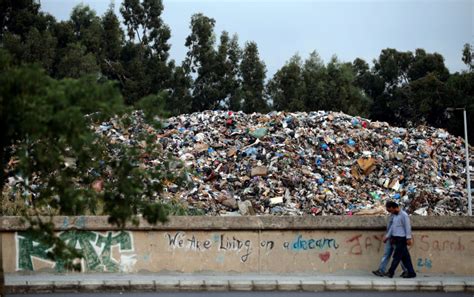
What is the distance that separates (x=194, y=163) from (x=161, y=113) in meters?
20.4

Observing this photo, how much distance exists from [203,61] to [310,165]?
87.9 ft

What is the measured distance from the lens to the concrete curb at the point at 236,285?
14344 millimetres

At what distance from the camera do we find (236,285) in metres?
14.6

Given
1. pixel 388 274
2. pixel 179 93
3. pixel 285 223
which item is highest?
pixel 179 93

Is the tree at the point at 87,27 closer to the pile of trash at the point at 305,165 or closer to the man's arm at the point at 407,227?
the pile of trash at the point at 305,165

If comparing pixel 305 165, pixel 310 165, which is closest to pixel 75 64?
pixel 305 165

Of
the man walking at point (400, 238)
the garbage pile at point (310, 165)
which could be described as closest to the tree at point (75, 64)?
the garbage pile at point (310, 165)

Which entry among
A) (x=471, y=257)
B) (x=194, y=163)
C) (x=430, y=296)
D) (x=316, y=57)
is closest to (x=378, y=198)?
(x=194, y=163)

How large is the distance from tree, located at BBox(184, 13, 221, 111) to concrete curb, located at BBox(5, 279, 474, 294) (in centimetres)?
4236

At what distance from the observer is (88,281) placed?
14.5m

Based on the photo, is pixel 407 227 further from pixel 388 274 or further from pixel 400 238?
pixel 388 274

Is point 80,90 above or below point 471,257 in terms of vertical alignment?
above

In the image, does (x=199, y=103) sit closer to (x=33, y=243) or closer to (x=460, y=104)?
(x=460, y=104)

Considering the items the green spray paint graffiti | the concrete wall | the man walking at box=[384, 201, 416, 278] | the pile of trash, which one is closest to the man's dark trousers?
the man walking at box=[384, 201, 416, 278]
